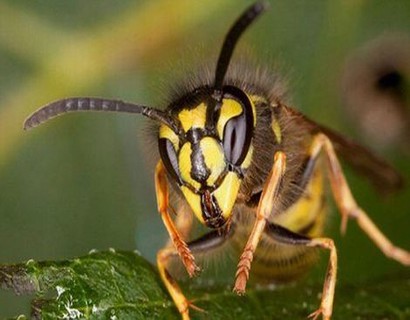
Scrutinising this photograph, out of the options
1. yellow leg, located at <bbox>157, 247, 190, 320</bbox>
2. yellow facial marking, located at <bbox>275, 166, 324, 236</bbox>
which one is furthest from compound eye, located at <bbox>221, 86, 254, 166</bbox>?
yellow facial marking, located at <bbox>275, 166, 324, 236</bbox>

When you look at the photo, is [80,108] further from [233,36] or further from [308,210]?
[308,210]

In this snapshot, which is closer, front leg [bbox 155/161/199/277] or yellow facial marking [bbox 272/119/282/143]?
front leg [bbox 155/161/199/277]

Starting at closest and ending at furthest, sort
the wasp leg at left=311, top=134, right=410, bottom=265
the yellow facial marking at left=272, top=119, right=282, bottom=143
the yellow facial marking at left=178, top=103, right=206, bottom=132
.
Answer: the yellow facial marking at left=178, top=103, right=206, bottom=132 < the yellow facial marking at left=272, top=119, right=282, bottom=143 < the wasp leg at left=311, top=134, right=410, bottom=265

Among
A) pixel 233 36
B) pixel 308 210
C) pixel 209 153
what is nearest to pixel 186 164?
pixel 209 153

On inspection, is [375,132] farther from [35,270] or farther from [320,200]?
[35,270]

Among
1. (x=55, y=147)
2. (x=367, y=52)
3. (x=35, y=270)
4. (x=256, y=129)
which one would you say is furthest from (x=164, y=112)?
(x=367, y=52)

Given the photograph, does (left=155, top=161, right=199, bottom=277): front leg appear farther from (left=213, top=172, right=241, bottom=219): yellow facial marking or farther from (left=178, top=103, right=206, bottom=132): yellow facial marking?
(left=178, top=103, right=206, bottom=132): yellow facial marking
